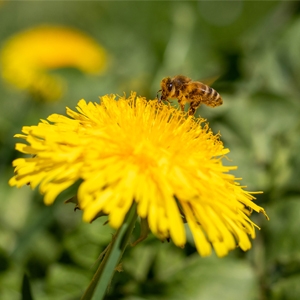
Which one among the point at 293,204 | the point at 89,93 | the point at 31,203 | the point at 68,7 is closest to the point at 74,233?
the point at 31,203

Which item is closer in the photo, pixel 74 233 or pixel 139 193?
pixel 139 193

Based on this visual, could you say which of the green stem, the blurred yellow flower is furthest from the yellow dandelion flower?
the blurred yellow flower

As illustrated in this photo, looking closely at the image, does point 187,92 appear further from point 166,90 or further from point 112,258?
point 112,258

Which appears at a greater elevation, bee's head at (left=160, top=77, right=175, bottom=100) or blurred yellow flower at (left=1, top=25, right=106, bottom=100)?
blurred yellow flower at (left=1, top=25, right=106, bottom=100)

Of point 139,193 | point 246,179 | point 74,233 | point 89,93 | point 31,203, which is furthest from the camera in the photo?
point 89,93

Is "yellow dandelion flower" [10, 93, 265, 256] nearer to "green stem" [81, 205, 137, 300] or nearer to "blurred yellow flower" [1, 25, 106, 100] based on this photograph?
"green stem" [81, 205, 137, 300]

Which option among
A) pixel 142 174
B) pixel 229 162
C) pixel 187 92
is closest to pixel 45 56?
pixel 229 162

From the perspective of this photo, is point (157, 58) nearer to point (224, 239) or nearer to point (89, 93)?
point (89, 93)
